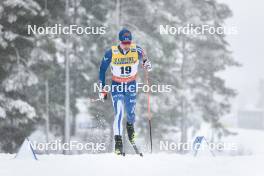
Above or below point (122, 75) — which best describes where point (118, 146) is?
below

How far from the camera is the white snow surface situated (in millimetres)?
8359

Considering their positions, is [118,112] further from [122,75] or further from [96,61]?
[96,61]

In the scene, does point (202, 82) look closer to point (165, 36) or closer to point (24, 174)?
point (165, 36)

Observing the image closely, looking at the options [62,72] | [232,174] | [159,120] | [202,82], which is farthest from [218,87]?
[232,174]

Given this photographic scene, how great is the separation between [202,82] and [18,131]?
725 inches

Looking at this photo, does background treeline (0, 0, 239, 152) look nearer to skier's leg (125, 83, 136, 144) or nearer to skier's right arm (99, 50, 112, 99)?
skier's leg (125, 83, 136, 144)

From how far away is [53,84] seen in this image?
90.8 ft

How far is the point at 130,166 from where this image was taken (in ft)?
29.3

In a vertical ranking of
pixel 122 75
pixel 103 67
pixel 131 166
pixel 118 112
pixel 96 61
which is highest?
pixel 96 61

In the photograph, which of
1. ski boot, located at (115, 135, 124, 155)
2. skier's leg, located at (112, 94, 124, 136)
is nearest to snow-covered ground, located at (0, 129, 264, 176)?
ski boot, located at (115, 135, 124, 155)

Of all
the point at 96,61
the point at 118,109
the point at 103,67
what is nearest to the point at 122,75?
the point at 103,67

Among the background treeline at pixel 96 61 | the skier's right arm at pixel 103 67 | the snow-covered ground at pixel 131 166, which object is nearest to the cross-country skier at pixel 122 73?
the skier's right arm at pixel 103 67

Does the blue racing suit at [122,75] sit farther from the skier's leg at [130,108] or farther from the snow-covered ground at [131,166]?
the snow-covered ground at [131,166]

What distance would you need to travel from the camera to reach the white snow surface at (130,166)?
8.36 meters
